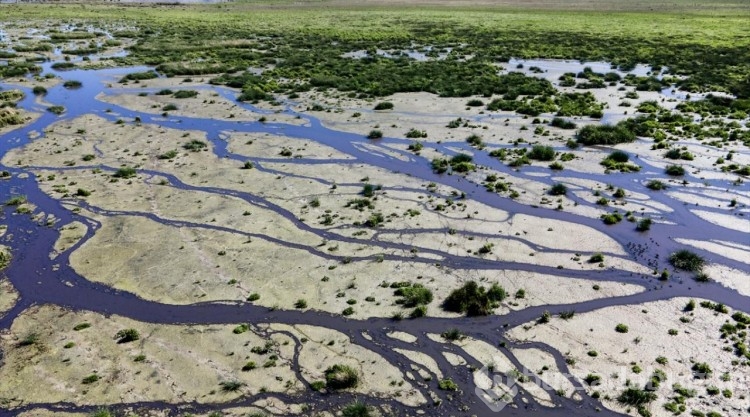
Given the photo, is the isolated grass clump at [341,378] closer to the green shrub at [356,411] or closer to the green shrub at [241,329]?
the green shrub at [356,411]

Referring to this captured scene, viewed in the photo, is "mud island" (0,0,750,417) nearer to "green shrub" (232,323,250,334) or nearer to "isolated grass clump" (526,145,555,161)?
"isolated grass clump" (526,145,555,161)

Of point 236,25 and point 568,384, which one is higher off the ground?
point 236,25

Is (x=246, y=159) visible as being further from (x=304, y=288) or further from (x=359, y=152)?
(x=304, y=288)

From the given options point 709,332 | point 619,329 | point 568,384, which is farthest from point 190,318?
point 709,332

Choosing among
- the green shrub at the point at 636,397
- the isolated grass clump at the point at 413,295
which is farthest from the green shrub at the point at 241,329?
the green shrub at the point at 636,397

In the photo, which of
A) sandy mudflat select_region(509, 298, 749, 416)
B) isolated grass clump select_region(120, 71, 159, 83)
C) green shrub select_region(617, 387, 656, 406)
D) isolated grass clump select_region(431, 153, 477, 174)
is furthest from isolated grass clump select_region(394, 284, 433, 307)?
isolated grass clump select_region(120, 71, 159, 83)

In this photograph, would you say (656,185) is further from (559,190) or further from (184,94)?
(184,94)

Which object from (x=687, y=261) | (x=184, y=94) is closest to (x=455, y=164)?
(x=687, y=261)
